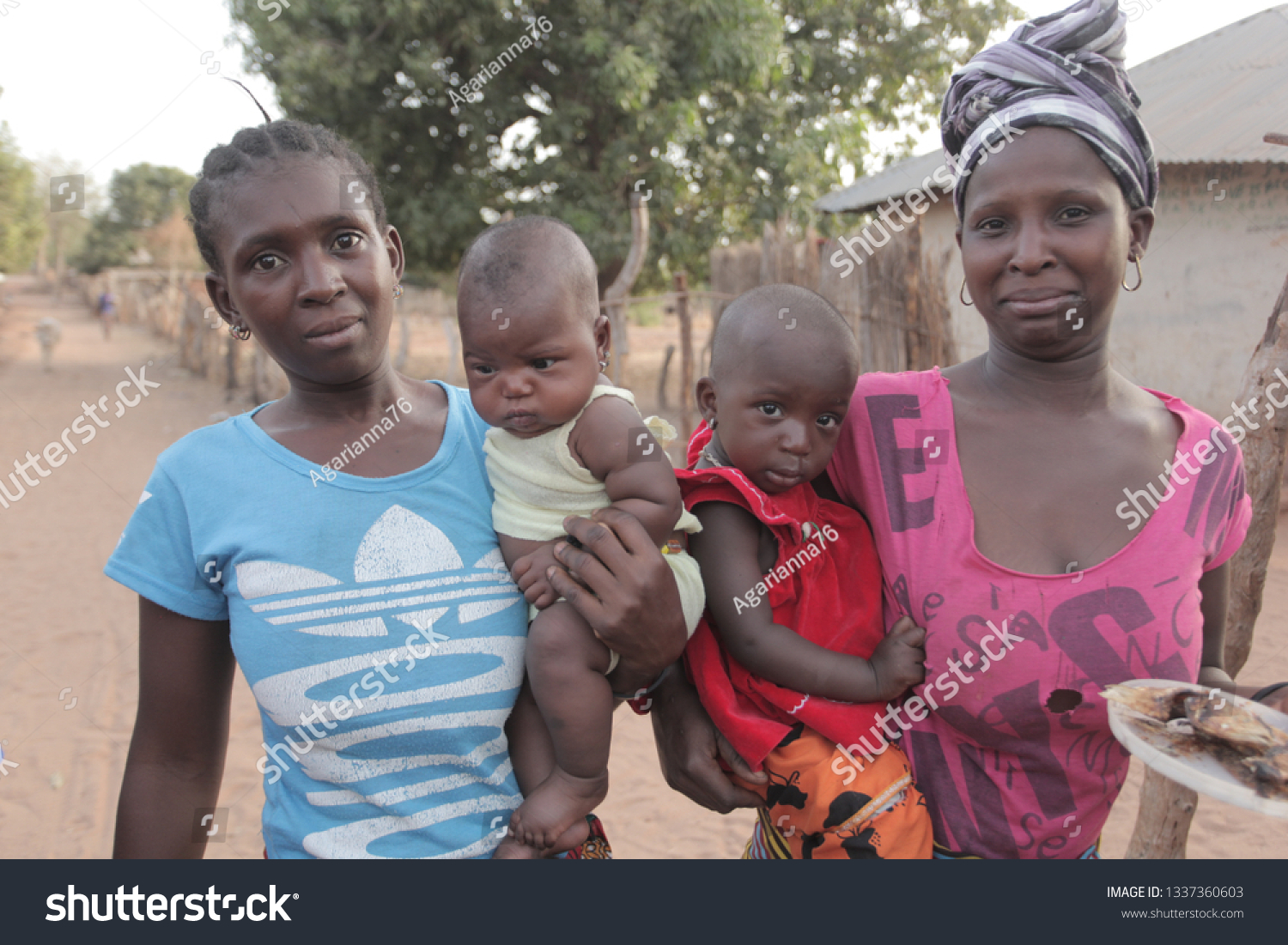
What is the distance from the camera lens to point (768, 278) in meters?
8.70

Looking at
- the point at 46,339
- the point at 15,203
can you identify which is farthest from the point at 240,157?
the point at 46,339

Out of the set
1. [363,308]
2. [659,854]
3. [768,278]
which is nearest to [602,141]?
[768,278]

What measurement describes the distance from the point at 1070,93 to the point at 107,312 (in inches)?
1191

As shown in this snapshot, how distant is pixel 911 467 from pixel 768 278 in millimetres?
7349

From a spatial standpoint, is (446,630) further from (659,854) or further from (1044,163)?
(659,854)

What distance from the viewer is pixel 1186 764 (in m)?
1.33

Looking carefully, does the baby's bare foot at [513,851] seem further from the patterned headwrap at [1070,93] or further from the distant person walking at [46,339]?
the distant person walking at [46,339]

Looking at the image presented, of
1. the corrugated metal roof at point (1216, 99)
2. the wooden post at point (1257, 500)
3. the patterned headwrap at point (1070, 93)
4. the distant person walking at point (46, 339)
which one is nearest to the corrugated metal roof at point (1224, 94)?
the corrugated metal roof at point (1216, 99)

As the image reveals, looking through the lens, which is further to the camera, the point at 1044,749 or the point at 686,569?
the point at 686,569

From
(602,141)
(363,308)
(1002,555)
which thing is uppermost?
(602,141)

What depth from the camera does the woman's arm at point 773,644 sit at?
1.61 m

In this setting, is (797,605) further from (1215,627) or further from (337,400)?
(337,400)

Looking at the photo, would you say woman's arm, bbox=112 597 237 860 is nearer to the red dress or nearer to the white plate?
the red dress

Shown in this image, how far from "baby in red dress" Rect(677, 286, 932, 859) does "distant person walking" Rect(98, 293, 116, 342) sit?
95.5 feet
